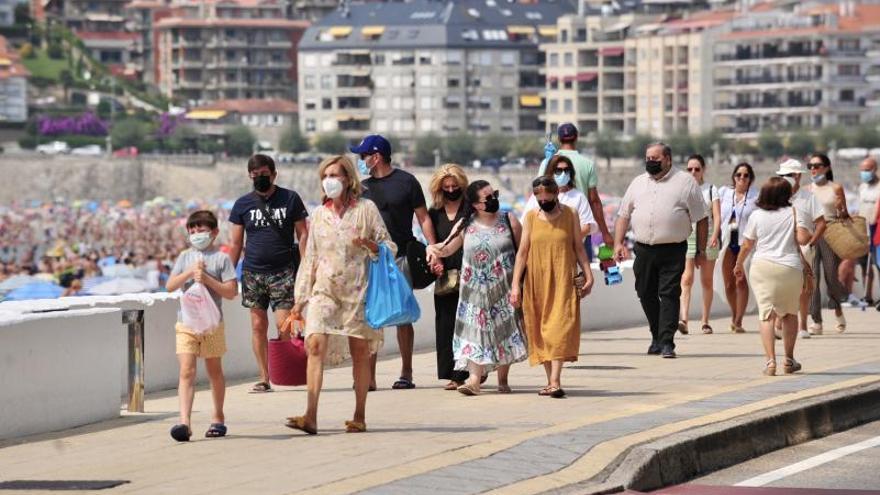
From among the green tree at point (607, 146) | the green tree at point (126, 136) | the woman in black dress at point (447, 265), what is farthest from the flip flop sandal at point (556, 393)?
the green tree at point (126, 136)

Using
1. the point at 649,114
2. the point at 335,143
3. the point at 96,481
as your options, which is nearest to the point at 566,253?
the point at 96,481

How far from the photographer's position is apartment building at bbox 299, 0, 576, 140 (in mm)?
192750

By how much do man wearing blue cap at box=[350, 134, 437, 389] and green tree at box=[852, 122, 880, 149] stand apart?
146 meters

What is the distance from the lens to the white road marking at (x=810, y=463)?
409 inches

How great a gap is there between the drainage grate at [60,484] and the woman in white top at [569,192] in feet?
18.1

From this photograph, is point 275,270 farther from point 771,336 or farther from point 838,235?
point 838,235

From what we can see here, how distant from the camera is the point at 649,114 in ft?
575

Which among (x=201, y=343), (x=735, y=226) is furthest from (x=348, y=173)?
(x=735, y=226)

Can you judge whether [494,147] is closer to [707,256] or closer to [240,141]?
[240,141]

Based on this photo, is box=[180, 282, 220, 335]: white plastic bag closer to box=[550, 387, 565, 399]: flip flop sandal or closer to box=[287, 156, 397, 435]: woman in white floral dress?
box=[287, 156, 397, 435]: woman in white floral dress

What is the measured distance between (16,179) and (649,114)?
46.0 m

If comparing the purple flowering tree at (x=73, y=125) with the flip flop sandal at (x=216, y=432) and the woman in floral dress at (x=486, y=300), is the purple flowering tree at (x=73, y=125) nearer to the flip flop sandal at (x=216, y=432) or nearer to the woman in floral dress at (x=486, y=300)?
the woman in floral dress at (x=486, y=300)

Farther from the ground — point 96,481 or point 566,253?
point 566,253

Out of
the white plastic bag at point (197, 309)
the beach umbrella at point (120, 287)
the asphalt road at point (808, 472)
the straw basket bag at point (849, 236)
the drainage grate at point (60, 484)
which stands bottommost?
the beach umbrella at point (120, 287)
